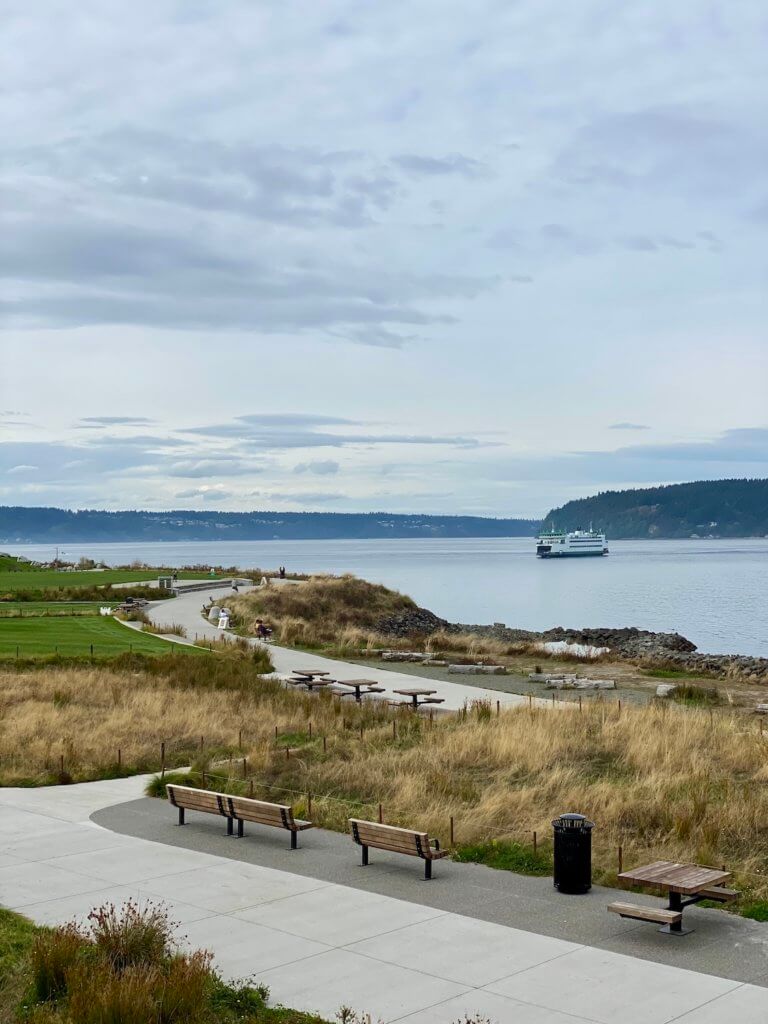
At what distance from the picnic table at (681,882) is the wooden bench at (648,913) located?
99 millimetres

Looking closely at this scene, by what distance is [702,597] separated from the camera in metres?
105

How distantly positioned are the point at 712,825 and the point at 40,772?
10652 millimetres

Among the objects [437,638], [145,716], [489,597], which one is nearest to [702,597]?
[489,597]

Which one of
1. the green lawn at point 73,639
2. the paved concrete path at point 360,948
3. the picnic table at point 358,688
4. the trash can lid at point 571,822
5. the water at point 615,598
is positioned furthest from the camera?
the water at point 615,598

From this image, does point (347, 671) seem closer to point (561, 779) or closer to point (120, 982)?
point (561, 779)

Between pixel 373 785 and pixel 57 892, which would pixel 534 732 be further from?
pixel 57 892

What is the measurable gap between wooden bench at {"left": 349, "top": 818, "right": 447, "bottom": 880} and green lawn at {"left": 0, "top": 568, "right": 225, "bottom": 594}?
150 ft

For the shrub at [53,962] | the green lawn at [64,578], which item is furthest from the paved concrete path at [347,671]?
the shrub at [53,962]

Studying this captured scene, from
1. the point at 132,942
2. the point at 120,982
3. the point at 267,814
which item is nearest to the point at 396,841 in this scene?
the point at 267,814

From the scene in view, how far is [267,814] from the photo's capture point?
45.5 ft

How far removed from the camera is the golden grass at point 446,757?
14070 millimetres

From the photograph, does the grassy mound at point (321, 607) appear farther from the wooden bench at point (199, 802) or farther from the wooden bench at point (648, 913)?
the wooden bench at point (648, 913)

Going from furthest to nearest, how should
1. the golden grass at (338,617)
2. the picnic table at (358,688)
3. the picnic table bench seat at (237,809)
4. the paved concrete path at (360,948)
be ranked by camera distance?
1. the golden grass at (338,617)
2. the picnic table at (358,688)
3. the picnic table bench seat at (237,809)
4. the paved concrete path at (360,948)

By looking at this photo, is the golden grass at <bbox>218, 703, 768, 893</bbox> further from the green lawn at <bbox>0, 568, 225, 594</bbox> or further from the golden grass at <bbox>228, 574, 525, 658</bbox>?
the green lawn at <bbox>0, 568, 225, 594</bbox>
